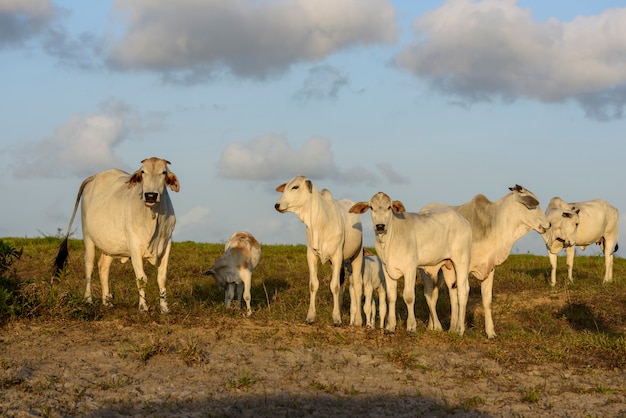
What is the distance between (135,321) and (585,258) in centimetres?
1839

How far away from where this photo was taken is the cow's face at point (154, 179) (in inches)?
421

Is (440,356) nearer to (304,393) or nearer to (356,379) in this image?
(356,379)

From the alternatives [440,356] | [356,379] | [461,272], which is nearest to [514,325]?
[461,272]

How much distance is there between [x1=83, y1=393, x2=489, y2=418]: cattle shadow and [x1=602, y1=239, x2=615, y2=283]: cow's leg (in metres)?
12.5

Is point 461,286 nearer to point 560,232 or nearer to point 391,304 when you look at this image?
point 391,304

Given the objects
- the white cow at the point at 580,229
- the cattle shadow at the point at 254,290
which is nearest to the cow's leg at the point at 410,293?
the cattle shadow at the point at 254,290

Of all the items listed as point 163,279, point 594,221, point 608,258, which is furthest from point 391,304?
point 594,221

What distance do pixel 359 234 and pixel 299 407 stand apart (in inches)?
215

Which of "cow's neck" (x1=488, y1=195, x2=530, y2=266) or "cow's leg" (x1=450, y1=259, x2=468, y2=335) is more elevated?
"cow's neck" (x1=488, y1=195, x2=530, y2=266)

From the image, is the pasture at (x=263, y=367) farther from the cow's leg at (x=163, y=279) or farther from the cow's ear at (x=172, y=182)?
the cow's ear at (x=172, y=182)

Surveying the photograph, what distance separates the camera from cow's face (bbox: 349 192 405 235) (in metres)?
10.5

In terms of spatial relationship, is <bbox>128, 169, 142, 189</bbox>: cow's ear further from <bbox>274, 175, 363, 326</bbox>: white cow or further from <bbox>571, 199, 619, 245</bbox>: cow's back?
<bbox>571, 199, 619, 245</bbox>: cow's back

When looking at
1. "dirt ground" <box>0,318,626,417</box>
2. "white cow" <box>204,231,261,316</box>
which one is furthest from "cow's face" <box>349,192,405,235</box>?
"white cow" <box>204,231,261,316</box>

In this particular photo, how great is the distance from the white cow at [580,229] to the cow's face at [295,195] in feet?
28.2
